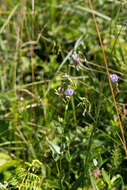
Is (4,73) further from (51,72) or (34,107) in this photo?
(34,107)

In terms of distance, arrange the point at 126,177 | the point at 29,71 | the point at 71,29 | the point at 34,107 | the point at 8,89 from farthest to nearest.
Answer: the point at 71,29, the point at 29,71, the point at 8,89, the point at 34,107, the point at 126,177

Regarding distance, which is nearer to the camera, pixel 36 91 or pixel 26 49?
pixel 36 91

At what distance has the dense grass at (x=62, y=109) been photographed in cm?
117

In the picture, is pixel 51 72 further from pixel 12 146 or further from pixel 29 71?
pixel 12 146

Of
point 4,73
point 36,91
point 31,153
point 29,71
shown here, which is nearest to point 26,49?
point 29,71

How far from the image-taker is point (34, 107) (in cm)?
167

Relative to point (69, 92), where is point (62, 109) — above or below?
below

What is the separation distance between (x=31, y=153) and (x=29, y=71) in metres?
0.93

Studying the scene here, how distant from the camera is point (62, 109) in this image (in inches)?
65.3

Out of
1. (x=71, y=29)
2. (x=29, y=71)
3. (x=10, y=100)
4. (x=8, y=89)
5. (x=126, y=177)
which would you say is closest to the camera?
(x=126, y=177)

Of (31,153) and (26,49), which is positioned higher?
(26,49)

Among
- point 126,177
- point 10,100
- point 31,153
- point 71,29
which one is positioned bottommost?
point 126,177

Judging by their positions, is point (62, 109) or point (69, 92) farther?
point (62, 109)

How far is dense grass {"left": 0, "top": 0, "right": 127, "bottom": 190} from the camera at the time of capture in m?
1.17
